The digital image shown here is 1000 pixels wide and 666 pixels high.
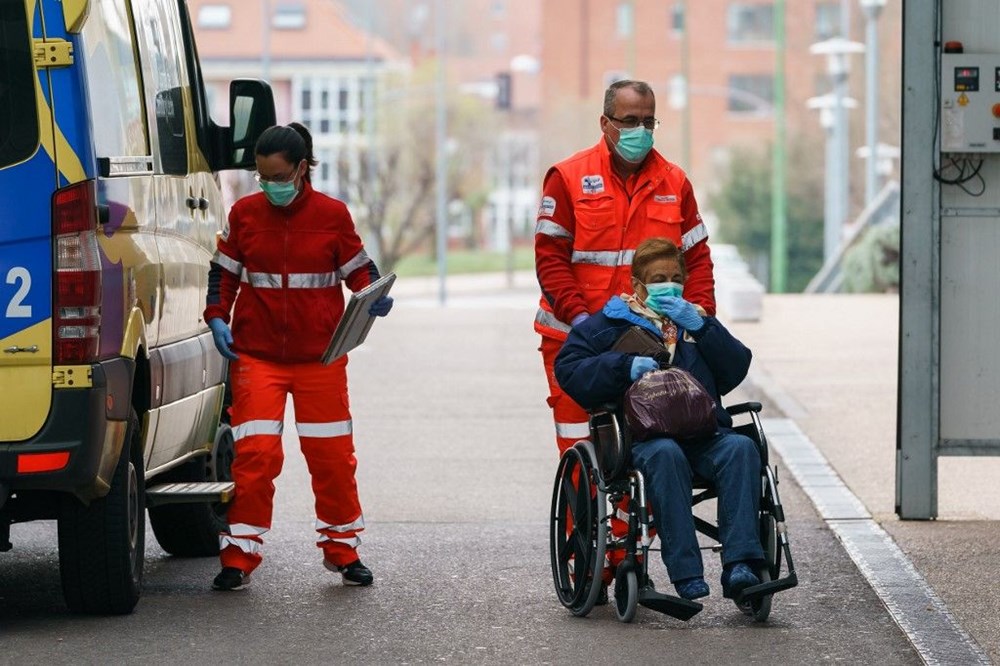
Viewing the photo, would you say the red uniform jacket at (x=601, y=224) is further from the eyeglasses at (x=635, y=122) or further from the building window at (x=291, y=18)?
the building window at (x=291, y=18)

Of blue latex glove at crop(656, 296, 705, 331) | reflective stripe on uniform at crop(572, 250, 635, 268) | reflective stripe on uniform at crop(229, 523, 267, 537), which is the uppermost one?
reflective stripe on uniform at crop(572, 250, 635, 268)

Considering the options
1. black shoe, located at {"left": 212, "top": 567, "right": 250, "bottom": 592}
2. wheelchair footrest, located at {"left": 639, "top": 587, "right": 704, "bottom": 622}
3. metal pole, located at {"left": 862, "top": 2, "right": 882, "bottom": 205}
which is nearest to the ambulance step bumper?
black shoe, located at {"left": 212, "top": 567, "right": 250, "bottom": 592}

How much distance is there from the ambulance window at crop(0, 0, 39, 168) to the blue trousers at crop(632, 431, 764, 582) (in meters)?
2.18

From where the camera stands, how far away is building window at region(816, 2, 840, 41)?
304 feet

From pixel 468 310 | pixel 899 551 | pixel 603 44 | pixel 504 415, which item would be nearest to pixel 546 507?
pixel 899 551

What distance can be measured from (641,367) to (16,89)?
85.6 inches

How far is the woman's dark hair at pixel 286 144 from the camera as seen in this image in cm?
795

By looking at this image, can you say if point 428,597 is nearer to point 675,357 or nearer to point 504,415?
point 675,357

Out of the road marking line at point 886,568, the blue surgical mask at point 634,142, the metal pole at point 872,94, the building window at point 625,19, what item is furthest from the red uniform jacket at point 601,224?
the building window at point 625,19

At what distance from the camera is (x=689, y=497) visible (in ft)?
23.3

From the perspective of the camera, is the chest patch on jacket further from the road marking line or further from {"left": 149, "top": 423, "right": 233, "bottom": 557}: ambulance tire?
{"left": 149, "top": 423, "right": 233, "bottom": 557}: ambulance tire

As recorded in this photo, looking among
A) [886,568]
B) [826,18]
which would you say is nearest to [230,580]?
[886,568]

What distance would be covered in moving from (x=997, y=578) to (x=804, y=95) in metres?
83.5

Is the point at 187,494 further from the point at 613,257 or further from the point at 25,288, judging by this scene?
the point at 613,257
